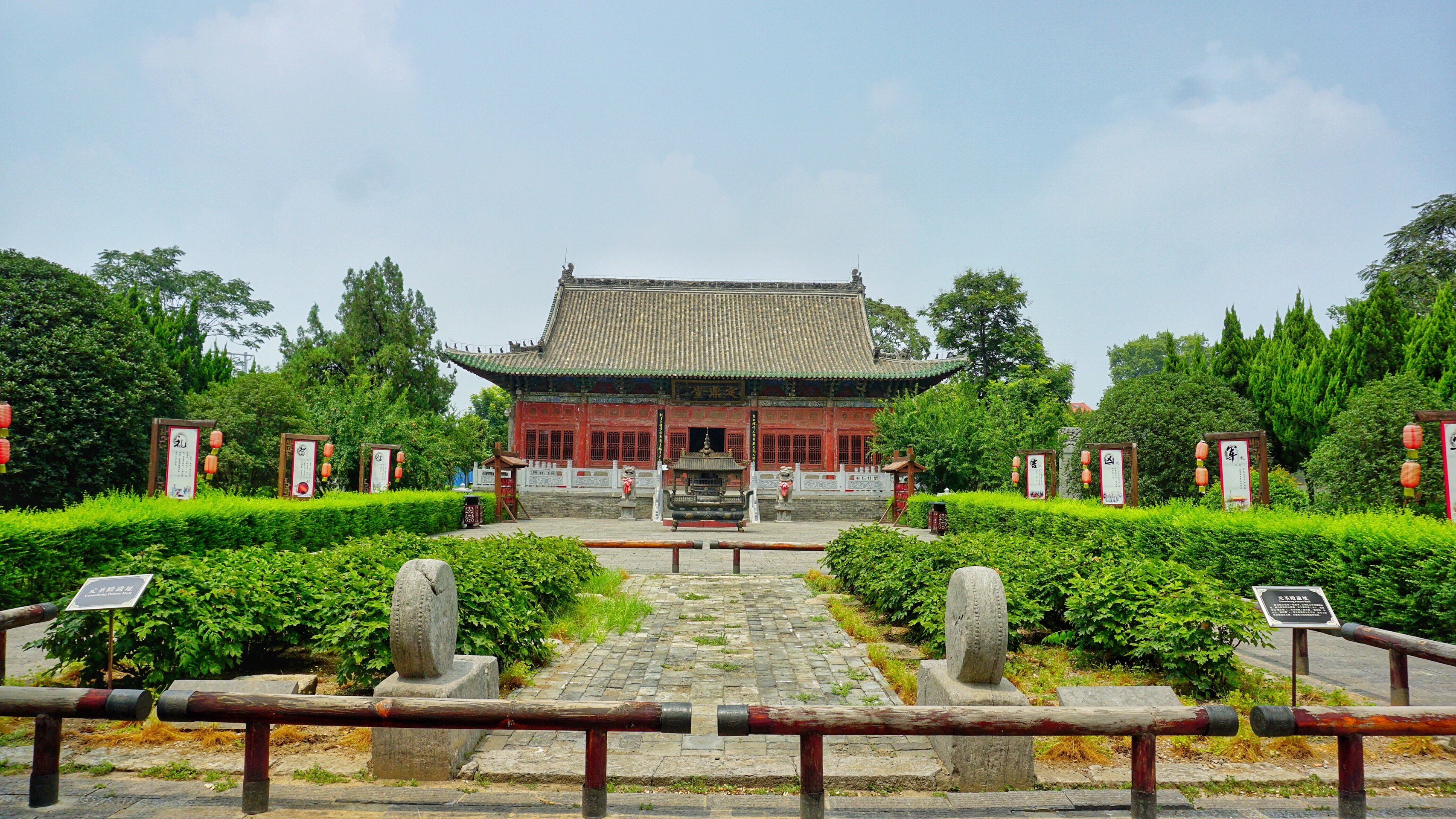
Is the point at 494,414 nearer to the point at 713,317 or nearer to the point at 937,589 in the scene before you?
the point at 713,317

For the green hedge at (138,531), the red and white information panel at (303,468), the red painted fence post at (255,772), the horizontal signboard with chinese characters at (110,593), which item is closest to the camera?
the red painted fence post at (255,772)

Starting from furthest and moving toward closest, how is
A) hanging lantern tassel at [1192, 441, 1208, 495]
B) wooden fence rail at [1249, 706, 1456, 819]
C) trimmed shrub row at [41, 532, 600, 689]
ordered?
hanging lantern tassel at [1192, 441, 1208, 495] → trimmed shrub row at [41, 532, 600, 689] → wooden fence rail at [1249, 706, 1456, 819]

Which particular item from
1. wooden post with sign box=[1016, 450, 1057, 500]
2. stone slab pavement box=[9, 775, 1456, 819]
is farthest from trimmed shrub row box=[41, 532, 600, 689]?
A: wooden post with sign box=[1016, 450, 1057, 500]

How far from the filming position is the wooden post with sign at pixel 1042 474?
55.8 feet

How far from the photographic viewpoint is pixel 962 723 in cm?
306

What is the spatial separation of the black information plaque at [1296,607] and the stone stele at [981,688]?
5.01ft

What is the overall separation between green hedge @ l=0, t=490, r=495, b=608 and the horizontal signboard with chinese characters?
1116 mm

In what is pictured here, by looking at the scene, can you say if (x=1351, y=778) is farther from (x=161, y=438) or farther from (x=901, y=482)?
(x=901, y=482)

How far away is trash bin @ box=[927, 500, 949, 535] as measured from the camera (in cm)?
1864

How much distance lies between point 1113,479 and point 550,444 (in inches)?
771

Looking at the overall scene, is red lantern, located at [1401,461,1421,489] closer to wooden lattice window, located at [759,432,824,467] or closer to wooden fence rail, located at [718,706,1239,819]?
wooden fence rail, located at [718,706,1239,819]

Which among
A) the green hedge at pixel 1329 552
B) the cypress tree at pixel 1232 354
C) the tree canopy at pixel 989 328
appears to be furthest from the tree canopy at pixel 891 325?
the green hedge at pixel 1329 552

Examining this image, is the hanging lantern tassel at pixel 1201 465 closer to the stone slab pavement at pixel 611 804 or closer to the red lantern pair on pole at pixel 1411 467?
the red lantern pair on pole at pixel 1411 467

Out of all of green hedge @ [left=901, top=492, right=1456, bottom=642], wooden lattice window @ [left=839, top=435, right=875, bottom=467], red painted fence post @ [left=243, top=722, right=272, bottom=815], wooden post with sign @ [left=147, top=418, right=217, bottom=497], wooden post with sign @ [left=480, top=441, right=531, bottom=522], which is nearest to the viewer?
red painted fence post @ [left=243, top=722, right=272, bottom=815]
